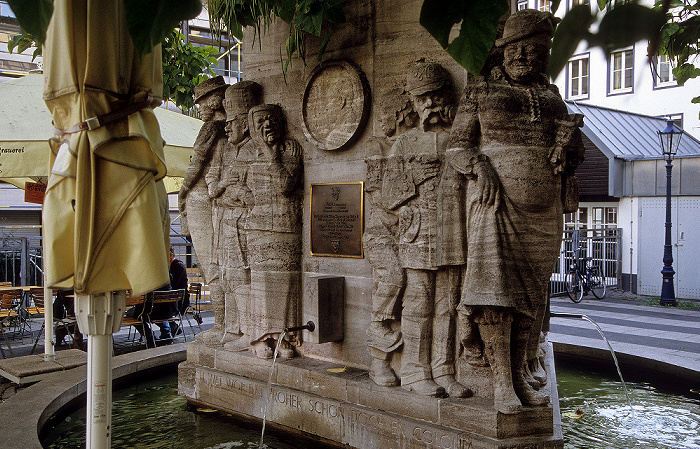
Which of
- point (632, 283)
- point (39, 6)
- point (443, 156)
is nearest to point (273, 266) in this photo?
point (443, 156)

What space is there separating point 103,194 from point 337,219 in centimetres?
287

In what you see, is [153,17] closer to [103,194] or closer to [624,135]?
[103,194]

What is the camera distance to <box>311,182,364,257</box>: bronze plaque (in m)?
5.69

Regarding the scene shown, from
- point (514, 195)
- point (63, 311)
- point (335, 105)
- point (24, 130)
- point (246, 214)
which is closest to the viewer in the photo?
point (514, 195)

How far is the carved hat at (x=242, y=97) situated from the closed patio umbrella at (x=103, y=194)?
3059 millimetres

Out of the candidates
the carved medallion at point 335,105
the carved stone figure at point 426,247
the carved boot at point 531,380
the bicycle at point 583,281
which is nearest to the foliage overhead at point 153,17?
the carved stone figure at point 426,247

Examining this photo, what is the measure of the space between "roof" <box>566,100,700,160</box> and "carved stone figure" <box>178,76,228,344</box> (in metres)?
14.4

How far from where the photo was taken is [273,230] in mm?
6078

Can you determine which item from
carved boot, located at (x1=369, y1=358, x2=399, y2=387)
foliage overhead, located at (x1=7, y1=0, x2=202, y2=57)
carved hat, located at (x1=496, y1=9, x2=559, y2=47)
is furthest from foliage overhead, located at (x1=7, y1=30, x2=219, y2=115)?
foliage overhead, located at (x1=7, y1=0, x2=202, y2=57)

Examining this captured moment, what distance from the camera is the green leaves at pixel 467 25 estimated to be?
0.83 metres

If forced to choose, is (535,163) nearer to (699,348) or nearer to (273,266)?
(273,266)

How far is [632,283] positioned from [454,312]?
15381 mm

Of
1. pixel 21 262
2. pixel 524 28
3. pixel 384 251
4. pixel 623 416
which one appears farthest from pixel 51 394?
pixel 21 262

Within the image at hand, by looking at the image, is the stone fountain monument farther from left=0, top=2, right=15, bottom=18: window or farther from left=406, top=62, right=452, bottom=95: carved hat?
left=0, top=2, right=15, bottom=18: window
